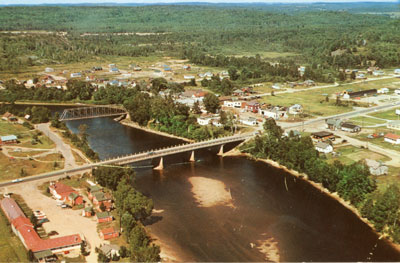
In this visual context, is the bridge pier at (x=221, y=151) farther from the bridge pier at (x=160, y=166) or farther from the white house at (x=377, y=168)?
the white house at (x=377, y=168)

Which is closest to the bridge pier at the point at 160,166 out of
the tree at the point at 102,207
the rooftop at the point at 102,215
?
the tree at the point at 102,207

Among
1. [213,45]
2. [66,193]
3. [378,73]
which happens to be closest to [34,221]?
[66,193]

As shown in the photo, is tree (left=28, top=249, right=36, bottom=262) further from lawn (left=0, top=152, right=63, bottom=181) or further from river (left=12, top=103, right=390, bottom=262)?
lawn (left=0, top=152, right=63, bottom=181)

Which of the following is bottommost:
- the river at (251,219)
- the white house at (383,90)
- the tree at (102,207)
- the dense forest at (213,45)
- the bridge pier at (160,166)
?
the river at (251,219)

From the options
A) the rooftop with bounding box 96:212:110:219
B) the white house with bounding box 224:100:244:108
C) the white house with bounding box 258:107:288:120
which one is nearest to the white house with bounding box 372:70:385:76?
the white house with bounding box 258:107:288:120

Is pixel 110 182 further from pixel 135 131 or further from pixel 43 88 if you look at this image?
pixel 43 88

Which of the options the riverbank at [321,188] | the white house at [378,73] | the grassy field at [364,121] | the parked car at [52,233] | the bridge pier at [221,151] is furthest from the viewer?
the white house at [378,73]
